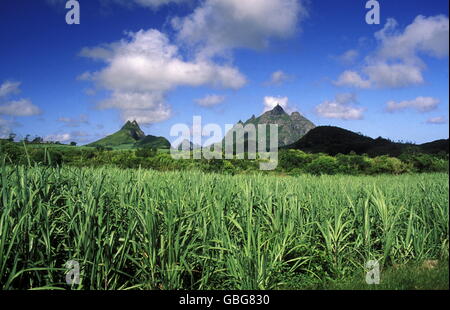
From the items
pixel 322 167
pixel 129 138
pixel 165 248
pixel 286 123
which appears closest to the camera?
pixel 165 248

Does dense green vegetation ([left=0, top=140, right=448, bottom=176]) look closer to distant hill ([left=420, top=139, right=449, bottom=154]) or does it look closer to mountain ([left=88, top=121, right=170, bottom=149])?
distant hill ([left=420, top=139, right=449, bottom=154])

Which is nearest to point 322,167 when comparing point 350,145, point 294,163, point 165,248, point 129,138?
point 294,163

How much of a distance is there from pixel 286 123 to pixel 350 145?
1208 centimetres

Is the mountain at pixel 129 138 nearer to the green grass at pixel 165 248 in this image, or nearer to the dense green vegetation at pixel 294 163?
the dense green vegetation at pixel 294 163

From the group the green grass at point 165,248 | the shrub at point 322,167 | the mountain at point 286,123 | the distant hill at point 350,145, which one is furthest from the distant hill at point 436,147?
the green grass at point 165,248

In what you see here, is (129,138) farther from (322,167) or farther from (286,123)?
(322,167)

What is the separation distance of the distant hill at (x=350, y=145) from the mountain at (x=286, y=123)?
457 centimetres

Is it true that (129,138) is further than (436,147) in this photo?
Yes

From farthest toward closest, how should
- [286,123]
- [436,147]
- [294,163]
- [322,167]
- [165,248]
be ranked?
[286,123]
[436,147]
[294,163]
[322,167]
[165,248]

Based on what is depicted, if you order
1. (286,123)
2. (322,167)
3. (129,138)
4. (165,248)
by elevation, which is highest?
(286,123)

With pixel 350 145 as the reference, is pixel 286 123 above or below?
above

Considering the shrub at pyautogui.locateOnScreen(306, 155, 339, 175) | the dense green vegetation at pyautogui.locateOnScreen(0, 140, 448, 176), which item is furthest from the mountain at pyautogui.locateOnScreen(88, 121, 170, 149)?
the shrub at pyautogui.locateOnScreen(306, 155, 339, 175)

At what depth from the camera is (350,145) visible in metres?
18.0
